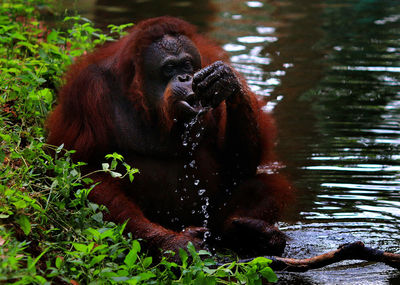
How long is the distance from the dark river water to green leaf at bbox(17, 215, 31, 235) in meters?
1.54

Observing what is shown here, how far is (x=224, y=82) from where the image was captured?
3.77 meters

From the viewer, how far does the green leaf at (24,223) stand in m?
2.89

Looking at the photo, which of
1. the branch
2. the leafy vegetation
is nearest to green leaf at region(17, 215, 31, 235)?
the leafy vegetation

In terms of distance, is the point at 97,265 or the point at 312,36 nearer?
the point at 97,265

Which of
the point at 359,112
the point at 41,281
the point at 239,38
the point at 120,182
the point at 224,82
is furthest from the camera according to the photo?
the point at 239,38

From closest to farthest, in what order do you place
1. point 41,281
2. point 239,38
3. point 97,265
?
point 41,281, point 97,265, point 239,38

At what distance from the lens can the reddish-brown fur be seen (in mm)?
4031

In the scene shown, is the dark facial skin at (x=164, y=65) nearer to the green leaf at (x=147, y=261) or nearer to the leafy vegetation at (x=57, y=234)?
the leafy vegetation at (x=57, y=234)

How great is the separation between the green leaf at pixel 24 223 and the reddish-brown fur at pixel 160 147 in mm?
969

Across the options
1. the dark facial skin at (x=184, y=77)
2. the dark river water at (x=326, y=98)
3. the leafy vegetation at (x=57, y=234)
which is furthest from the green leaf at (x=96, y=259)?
the dark river water at (x=326, y=98)

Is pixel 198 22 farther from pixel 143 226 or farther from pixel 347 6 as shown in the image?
pixel 143 226

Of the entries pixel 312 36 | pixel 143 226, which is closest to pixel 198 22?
pixel 312 36

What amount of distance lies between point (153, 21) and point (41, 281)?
6.80 feet

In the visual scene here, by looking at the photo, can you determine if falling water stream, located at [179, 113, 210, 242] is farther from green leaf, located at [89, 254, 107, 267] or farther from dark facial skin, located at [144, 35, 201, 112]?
green leaf, located at [89, 254, 107, 267]
